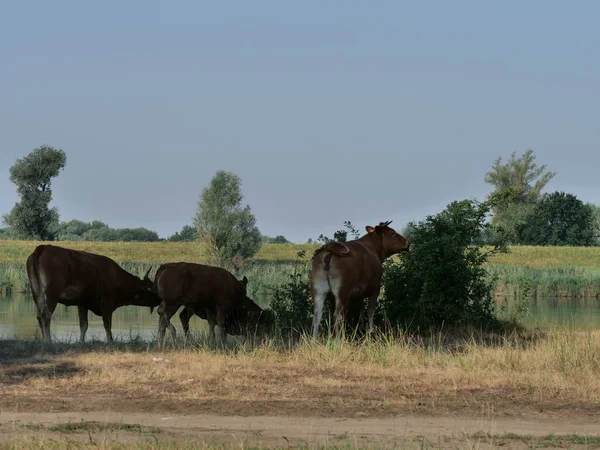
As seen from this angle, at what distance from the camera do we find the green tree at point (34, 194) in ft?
323

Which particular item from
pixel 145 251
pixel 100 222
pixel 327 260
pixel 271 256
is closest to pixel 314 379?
pixel 327 260

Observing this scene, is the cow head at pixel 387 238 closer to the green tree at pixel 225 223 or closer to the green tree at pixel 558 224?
the green tree at pixel 225 223

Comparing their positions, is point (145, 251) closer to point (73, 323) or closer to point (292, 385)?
point (73, 323)

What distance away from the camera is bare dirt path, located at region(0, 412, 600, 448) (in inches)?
352

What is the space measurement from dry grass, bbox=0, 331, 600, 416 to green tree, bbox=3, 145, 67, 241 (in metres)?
86.7

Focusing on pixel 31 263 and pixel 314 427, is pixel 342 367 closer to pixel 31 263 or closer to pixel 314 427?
pixel 314 427

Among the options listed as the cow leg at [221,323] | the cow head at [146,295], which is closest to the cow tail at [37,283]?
the cow head at [146,295]

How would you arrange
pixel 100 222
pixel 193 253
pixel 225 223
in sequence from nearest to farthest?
Answer: pixel 225 223 → pixel 193 253 → pixel 100 222

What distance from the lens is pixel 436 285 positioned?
722 inches

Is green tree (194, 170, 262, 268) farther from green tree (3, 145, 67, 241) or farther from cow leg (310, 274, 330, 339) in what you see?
cow leg (310, 274, 330, 339)

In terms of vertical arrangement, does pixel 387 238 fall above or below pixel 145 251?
below

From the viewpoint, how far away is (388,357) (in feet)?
44.9

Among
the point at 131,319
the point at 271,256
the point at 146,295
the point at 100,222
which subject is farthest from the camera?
the point at 100,222

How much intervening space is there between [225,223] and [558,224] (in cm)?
4556
